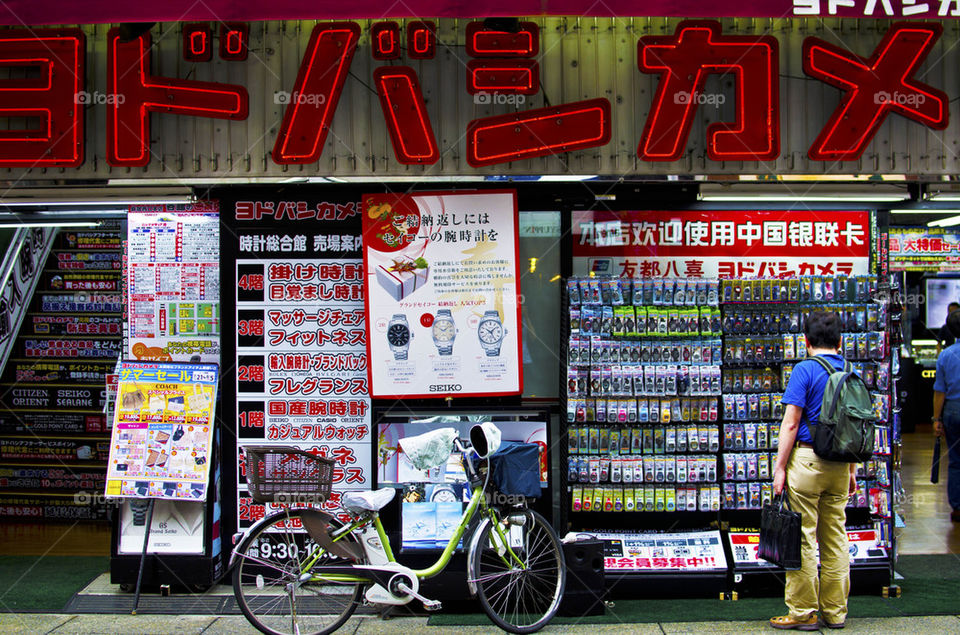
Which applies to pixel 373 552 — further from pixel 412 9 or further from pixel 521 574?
pixel 412 9

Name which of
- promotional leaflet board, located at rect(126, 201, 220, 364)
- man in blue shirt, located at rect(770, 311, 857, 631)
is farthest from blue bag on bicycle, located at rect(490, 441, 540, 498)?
promotional leaflet board, located at rect(126, 201, 220, 364)

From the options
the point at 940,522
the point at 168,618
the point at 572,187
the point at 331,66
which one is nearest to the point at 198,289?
the point at 331,66

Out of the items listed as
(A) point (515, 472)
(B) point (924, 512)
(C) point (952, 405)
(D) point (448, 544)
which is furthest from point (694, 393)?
(B) point (924, 512)

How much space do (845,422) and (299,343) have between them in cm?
425

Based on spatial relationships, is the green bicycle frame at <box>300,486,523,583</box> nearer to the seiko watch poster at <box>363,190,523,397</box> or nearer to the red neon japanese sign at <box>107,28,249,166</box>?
the seiko watch poster at <box>363,190,523,397</box>

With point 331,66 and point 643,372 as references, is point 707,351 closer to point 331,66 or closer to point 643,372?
point 643,372

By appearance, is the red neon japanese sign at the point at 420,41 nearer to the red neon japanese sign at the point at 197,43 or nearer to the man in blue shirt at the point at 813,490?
the red neon japanese sign at the point at 197,43

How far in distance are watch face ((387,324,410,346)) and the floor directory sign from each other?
1.45m

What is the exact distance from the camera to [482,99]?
22.0 feet

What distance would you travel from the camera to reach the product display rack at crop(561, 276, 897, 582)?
22.2 feet

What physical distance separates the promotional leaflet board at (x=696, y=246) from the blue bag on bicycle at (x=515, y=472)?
6.57 ft

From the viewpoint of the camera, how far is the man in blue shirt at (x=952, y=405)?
8.87 metres

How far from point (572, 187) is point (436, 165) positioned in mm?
1193

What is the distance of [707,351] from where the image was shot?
681 cm
